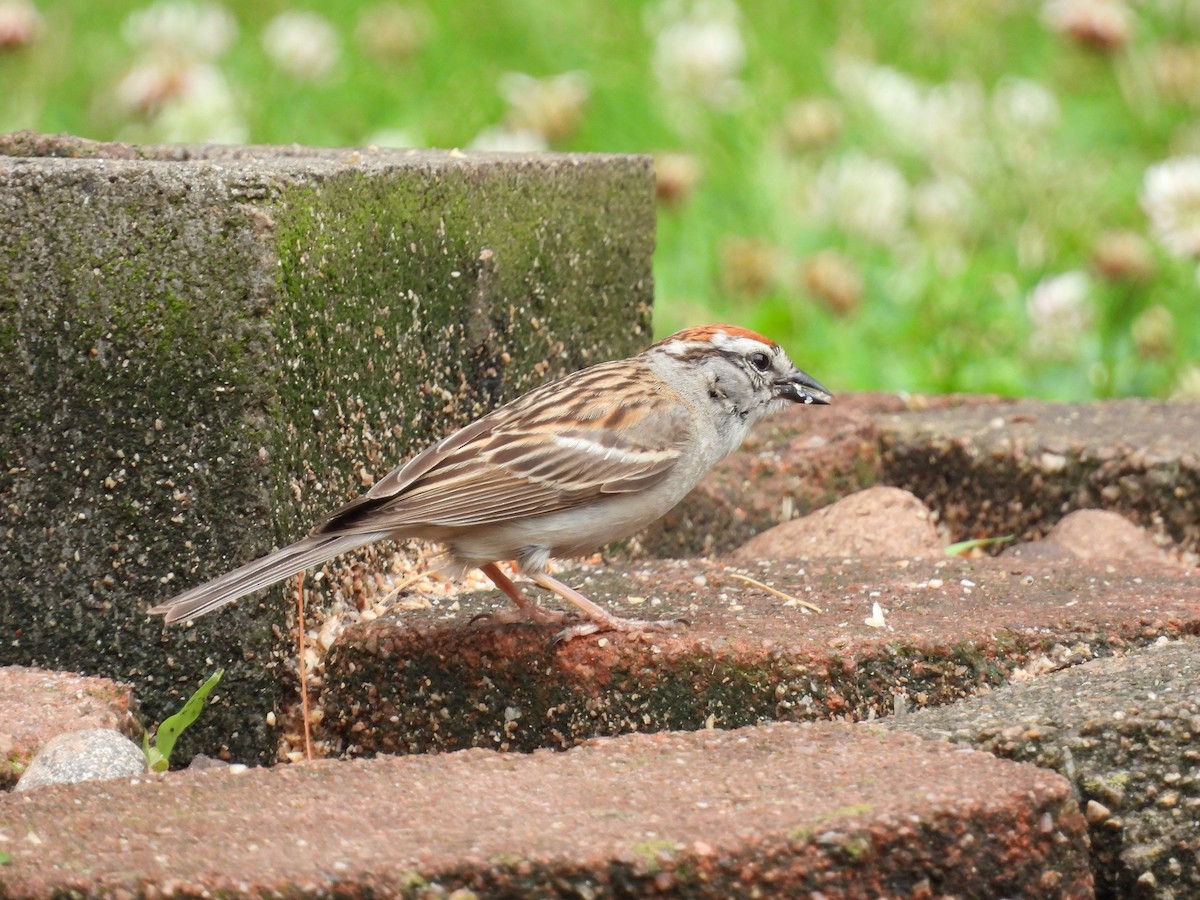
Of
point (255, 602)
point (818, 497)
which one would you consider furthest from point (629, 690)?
point (818, 497)

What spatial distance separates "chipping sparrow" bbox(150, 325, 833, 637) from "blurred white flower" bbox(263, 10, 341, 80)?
492 centimetres

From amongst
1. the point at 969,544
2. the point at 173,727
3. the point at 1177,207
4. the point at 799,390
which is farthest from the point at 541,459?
the point at 1177,207

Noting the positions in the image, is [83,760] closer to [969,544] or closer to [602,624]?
[602,624]

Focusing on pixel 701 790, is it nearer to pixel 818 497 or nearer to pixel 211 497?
pixel 211 497

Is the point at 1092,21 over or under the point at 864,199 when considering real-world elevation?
over

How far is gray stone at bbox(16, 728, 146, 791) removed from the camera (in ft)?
9.72

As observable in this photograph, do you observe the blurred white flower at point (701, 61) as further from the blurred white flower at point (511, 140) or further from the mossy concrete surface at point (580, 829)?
the mossy concrete surface at point (580, 829)

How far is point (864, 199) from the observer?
315 inches

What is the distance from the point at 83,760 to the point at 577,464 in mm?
1331

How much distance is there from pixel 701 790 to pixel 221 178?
59.9 inches

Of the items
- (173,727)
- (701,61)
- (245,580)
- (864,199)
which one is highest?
(701,61)

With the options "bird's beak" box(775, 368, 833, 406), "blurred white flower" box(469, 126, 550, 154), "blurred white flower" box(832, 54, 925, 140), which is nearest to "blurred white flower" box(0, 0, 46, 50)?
"blurred white flower" box(469, 126, 550, 154)

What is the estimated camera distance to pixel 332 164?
3727mm

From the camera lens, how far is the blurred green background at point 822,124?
728 centimetres
